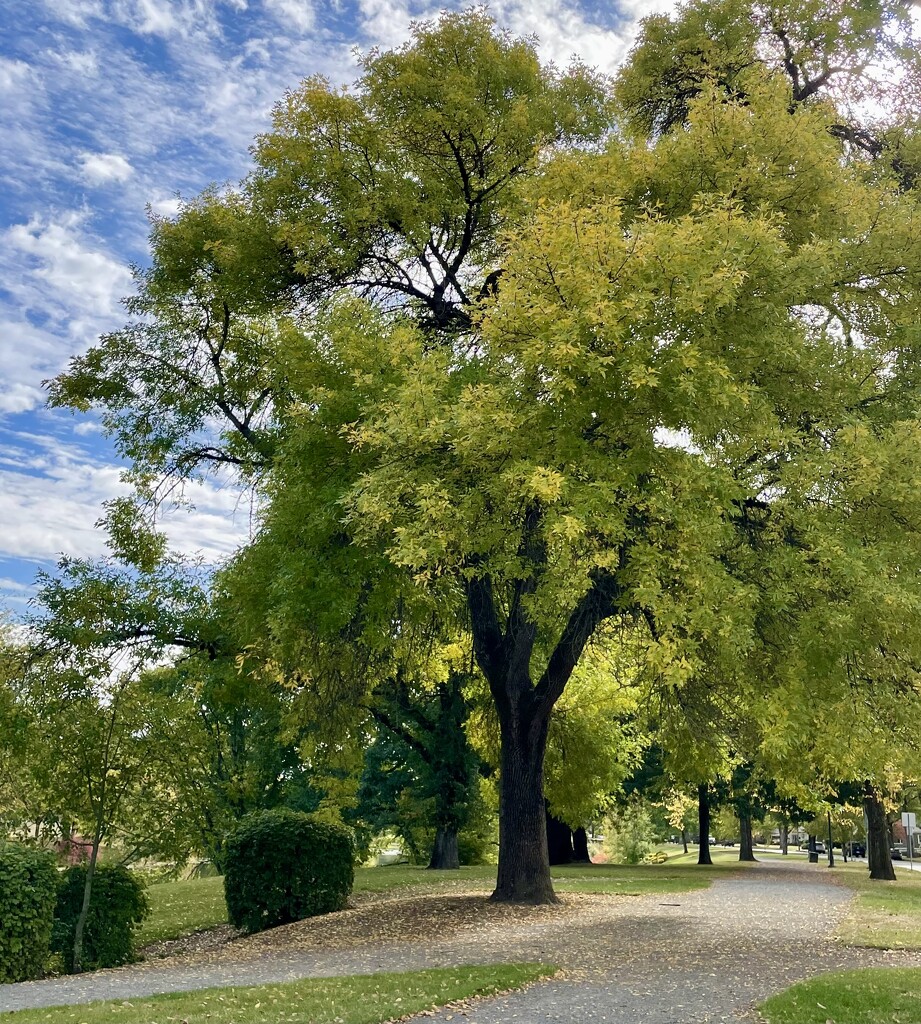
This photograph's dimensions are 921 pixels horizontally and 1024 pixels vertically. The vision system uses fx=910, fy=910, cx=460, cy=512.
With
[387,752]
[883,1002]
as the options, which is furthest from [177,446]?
[387,752]

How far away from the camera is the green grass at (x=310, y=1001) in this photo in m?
8.10

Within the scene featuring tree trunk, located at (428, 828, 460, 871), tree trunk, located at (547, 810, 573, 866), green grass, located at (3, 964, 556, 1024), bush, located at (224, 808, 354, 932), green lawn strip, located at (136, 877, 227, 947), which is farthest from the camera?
tree trunk, located at (547, 810, 573, 866)

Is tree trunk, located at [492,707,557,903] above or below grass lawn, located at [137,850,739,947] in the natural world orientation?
above

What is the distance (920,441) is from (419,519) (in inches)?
248

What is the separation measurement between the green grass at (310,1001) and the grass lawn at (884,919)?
5.85 metres

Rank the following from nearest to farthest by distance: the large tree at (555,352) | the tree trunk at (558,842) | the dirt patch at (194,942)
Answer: the large tree at (555,352)
the dirt patch at (194,942)
the tree trunk at (558,842)

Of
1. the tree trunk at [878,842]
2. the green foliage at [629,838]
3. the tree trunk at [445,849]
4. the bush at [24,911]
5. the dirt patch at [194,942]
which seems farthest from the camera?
the green foliage at [629,838]

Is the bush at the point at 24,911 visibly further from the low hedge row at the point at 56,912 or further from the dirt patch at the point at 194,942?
the dirt patch at the point at 194,942

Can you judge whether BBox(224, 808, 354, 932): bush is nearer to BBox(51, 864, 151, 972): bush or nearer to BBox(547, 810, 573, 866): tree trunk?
BBox(51, 864, 151, 972): bush

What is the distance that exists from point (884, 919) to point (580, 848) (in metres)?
24.0

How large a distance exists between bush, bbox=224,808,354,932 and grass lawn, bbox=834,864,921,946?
8.89 m

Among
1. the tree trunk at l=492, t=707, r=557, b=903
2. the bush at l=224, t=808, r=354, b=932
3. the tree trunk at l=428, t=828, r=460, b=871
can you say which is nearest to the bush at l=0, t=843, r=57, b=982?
the bush at l=224, t=808, r=354, b=932

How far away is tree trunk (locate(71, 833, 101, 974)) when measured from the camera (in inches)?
516

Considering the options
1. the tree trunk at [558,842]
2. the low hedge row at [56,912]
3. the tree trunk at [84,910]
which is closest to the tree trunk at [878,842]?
the tree trunk at [558,842]
